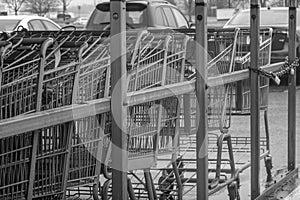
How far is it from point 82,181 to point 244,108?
2457mm

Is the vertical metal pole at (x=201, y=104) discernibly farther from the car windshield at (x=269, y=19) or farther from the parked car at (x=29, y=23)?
the car windshield at (x=269, y=19)

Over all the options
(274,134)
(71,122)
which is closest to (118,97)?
(71,122)

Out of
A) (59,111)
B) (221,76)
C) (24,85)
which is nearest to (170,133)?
(221,76)

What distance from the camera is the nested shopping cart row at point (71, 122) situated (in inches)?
153

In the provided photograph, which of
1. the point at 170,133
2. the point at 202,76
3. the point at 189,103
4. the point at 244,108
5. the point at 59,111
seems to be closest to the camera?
the point at 59,111

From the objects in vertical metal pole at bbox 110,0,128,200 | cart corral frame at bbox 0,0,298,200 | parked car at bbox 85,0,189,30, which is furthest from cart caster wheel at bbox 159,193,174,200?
parked car at bbox 85,0,189,30

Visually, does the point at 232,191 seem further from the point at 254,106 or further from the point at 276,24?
the point at 276,24

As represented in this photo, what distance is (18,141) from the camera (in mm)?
A: 3912

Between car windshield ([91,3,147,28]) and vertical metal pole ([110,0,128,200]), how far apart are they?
997 centimetres

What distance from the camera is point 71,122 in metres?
4.04

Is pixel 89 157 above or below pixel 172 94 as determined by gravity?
below

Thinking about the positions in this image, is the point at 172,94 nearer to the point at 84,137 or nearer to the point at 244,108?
the point at 84,137

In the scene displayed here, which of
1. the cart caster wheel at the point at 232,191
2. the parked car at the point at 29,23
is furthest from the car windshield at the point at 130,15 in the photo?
the cart caster wheel at the point at 232,191

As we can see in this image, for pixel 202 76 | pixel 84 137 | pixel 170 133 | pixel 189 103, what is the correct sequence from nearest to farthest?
1. pixel 84 137
2. pixel 202 76
3. pixel 170 133
4. pixel 189 103
